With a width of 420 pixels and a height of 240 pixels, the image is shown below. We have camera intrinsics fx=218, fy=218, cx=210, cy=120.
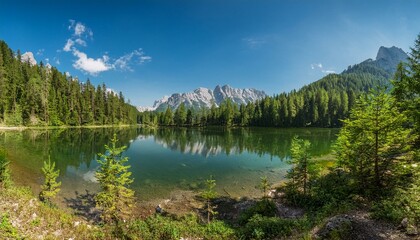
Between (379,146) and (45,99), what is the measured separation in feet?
438

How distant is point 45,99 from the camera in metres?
109

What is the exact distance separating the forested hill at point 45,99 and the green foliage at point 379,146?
120 meters

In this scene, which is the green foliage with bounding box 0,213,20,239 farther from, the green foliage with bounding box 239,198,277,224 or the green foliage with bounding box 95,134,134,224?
the green foliage with bounding box 239,198,277,224

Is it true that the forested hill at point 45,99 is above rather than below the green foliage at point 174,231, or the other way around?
above

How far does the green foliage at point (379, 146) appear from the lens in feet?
48.7

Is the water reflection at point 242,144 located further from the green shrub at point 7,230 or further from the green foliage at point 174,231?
the green shrub at point 7,230

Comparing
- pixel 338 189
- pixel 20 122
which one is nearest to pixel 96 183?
pixel 338 189

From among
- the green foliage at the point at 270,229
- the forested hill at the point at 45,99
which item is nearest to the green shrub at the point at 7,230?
the green foliage at the point at 270,229

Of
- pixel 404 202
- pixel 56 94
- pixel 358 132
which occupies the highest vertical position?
pixel 56 94

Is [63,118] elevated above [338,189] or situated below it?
above

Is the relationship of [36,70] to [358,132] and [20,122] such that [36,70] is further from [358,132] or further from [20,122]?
[358,132]

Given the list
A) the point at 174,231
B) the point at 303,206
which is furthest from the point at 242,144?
the point at 174,231

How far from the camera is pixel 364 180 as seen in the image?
54.9 feet

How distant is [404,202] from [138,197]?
21430 millimetres
